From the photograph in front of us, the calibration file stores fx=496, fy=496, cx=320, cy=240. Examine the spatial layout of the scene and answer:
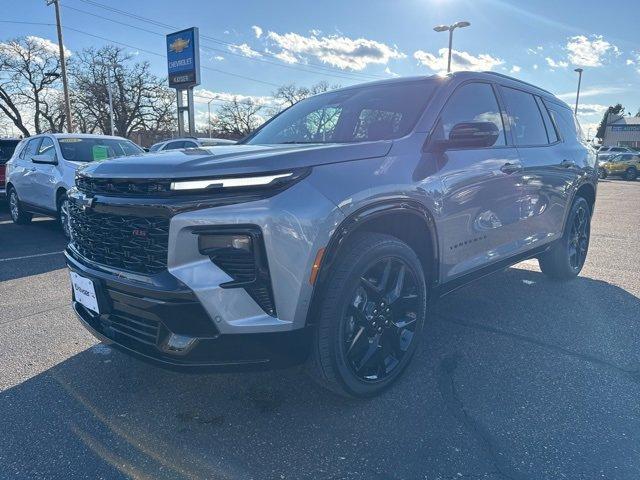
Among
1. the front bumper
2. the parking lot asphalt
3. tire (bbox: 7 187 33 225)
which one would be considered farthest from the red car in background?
the front bumper

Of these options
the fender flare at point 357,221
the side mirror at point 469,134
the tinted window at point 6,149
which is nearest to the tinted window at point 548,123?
the side mirror at point 469,134

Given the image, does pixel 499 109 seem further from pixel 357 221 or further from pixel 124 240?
pixel 124 240

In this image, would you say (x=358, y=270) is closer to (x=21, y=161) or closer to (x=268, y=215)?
(x=268, y=215)

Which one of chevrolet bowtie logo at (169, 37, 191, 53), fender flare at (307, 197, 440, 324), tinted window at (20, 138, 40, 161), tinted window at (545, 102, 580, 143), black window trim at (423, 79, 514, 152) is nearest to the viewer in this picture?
fender flare at (307, 197, 440, 324)

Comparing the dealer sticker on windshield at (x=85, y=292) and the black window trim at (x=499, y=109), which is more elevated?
the black window trim at (x=499, y=109)

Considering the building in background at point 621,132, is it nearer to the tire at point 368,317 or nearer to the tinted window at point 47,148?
the tinted window at point 47,148

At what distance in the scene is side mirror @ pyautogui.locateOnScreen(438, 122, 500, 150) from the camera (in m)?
2.92

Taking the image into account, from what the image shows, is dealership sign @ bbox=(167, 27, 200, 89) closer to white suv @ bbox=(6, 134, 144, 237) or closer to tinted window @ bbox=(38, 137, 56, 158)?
white suv @ bbox=(6, 134, 144, 237)

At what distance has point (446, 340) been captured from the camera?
3.57m

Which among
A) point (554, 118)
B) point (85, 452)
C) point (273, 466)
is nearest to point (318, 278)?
point (273, 466)

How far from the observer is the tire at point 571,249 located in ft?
16.3

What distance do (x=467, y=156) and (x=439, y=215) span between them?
1.76ft

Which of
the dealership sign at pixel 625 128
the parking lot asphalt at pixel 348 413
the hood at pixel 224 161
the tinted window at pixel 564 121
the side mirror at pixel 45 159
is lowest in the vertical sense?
the parking lot asphalt at pixel 348 413

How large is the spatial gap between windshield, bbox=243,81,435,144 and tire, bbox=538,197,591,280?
2436mm
